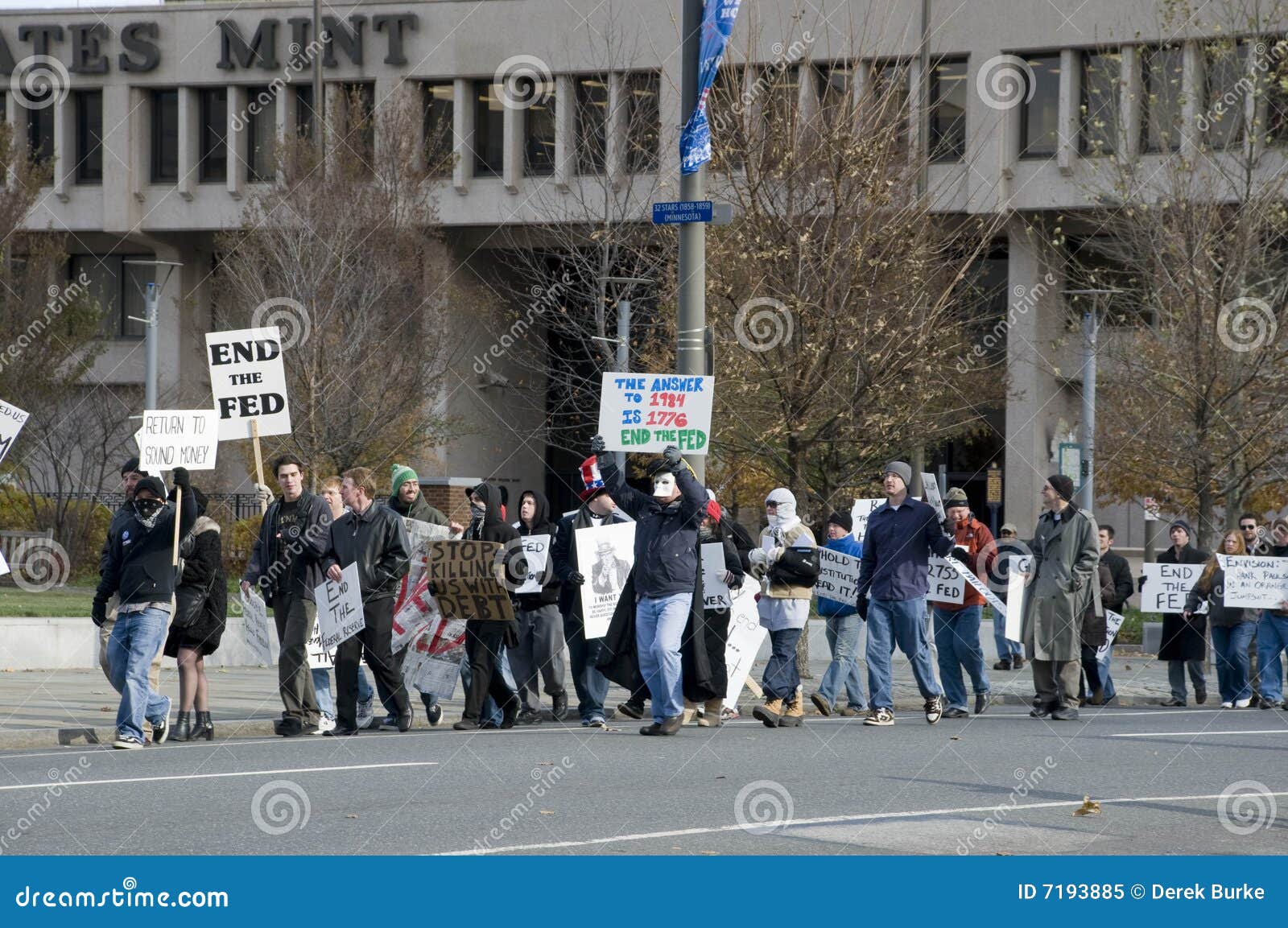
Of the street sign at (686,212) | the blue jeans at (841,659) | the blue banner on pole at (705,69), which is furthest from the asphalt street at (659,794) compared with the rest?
Answer: the blue banner on pole at (705,69)

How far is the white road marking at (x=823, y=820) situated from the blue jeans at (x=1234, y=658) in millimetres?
6852

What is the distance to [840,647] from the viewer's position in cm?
1431

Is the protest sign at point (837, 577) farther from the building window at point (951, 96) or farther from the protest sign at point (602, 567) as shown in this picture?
the building window at point (951, 96)

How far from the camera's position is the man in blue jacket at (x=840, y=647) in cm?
1419

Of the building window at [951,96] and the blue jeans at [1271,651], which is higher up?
the building window at [951,96]

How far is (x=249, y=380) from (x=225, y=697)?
2.80 meters

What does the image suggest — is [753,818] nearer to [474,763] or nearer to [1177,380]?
[474,763]

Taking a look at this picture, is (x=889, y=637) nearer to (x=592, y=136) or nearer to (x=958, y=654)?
(x=958, y=654)

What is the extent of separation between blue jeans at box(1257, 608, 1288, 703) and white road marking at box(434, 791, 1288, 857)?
22.3 feet

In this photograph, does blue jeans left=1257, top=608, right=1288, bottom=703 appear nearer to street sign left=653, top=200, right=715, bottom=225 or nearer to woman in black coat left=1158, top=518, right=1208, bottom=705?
woman in black coat left=1158, top=518, right=1208, bottom=705

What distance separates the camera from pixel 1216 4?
30.0 meters

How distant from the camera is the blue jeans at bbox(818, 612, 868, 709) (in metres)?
14.2

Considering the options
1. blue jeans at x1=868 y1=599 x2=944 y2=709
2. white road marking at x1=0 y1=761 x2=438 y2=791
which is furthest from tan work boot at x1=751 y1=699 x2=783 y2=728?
white road marking at x1=0 y1=761 x2=438 y2=791

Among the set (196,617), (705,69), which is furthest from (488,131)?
(196,617)
